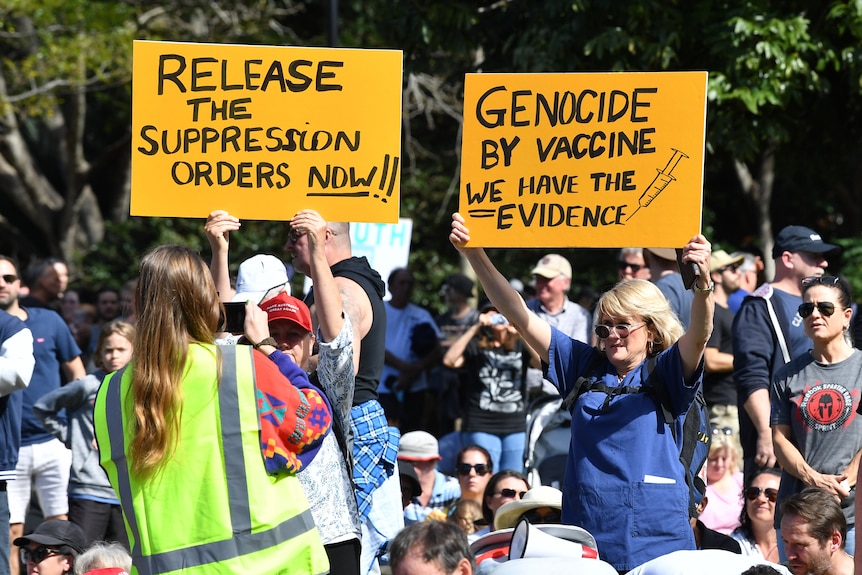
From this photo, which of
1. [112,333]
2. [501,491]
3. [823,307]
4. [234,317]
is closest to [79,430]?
[112,333]

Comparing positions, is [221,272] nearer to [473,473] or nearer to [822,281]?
[822,281]

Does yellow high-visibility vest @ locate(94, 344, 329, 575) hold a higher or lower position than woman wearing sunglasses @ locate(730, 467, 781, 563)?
higher

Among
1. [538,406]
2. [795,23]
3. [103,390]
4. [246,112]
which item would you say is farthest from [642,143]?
[795,23]

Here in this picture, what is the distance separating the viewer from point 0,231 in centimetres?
1905

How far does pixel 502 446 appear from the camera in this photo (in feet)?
27.1

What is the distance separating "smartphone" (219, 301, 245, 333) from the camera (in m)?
3.93

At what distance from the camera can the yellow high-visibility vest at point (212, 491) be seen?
10.5 feet

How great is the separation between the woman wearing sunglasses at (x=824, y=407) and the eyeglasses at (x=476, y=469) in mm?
2256

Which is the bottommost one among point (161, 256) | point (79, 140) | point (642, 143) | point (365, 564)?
point (365, 564)

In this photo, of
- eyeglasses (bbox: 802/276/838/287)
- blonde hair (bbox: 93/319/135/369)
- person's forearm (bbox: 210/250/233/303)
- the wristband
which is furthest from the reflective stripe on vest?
blonde hair (bbox: 93/319/135/369)

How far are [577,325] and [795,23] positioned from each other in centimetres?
300

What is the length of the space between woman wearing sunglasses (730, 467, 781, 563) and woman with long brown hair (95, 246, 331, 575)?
3.31m

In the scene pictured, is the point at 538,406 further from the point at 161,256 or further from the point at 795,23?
the point at 161,256

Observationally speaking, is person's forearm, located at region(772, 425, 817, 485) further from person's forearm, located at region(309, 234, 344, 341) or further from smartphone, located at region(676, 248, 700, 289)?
person's forearm, located at region(309, 234, 344, 341)
